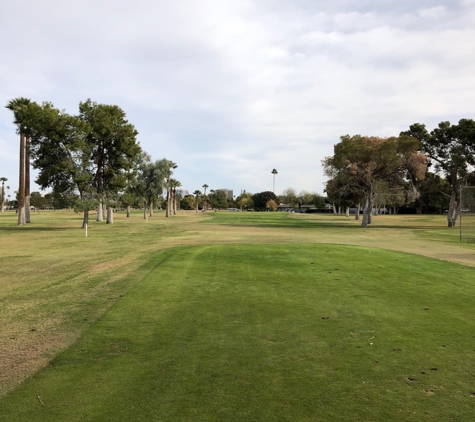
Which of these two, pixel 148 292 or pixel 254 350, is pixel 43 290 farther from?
pixel 254 350

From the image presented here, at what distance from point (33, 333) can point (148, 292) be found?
3229 millimetres

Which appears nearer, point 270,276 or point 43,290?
point 43,290

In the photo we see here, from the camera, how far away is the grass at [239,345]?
13.2 ft

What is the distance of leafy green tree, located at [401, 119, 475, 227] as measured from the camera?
143 feet

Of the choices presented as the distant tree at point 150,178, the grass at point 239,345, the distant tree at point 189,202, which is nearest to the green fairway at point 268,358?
the grass at point 239,345

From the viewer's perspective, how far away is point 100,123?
39375 millimetres

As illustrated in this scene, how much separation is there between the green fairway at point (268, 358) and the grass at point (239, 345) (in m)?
0.02

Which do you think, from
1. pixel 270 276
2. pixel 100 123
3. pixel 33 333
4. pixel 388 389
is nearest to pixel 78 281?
pixel 33 333

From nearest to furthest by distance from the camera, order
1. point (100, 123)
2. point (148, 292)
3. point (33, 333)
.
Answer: point (33, 333)
point (148, 292)
point (100, 123)

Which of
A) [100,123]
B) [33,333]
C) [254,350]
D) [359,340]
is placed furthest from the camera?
[100,123]

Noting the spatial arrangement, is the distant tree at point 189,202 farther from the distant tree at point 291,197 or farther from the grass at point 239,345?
the grass at point 239,345

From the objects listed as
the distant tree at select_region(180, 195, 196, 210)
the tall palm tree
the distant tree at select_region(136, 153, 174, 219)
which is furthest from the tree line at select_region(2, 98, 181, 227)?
the distant tree at select_region(180, 195, 196, 210)

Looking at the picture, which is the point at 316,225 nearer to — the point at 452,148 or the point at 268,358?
the point at 452,148

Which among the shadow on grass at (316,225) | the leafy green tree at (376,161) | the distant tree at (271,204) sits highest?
the leafy green tree at (376,161)
